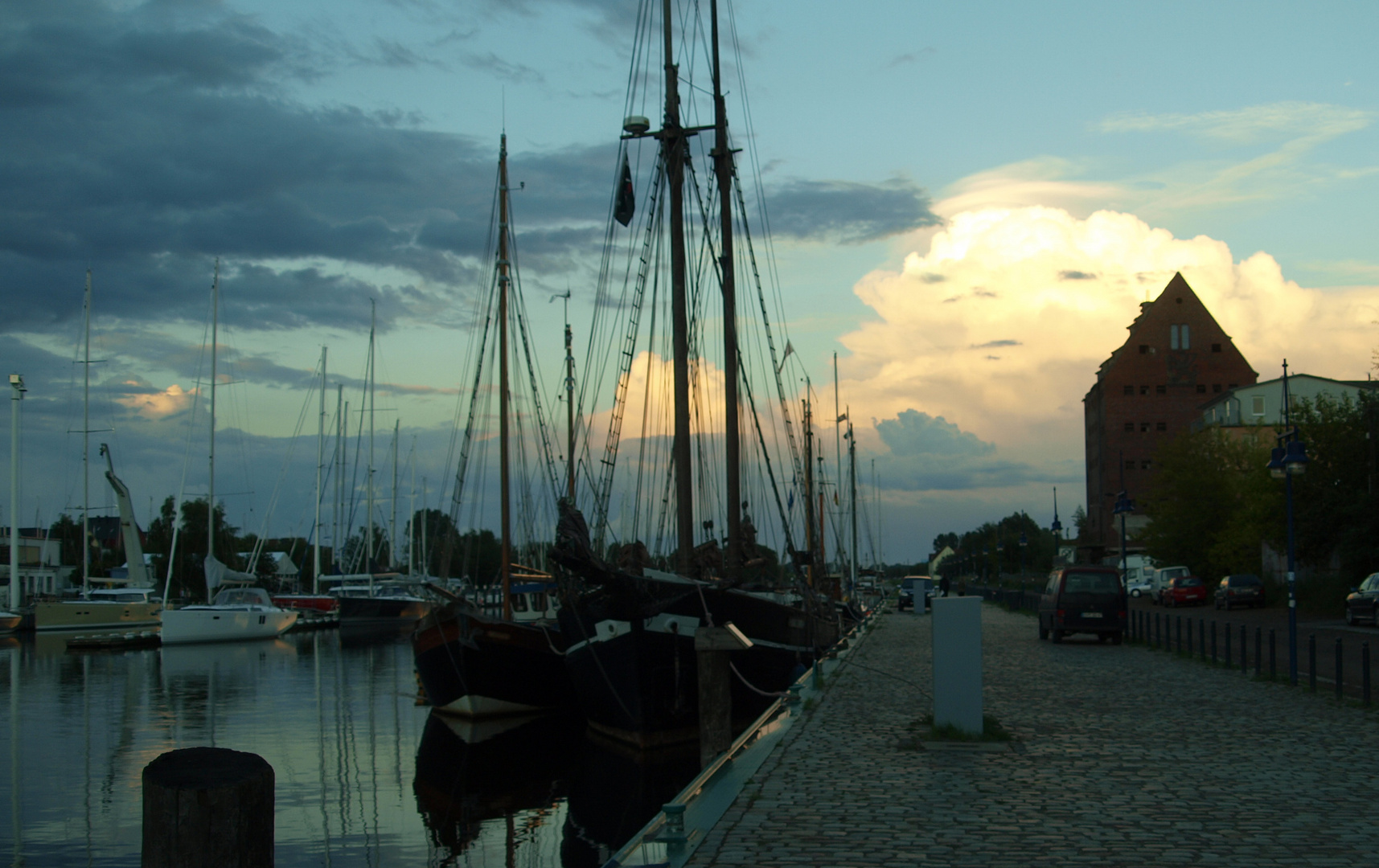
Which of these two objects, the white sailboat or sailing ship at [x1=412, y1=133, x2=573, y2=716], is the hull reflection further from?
the white sailboat

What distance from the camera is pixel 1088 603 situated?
28250 mm

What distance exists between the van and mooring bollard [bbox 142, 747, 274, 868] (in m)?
26.2

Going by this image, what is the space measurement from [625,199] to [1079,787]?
19.2m

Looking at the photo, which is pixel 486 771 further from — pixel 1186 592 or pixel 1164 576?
pixel 1164 576

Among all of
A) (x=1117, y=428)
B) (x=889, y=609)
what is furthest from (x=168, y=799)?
(x=1117, y=428)

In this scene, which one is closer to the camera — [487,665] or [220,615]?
[487,665]

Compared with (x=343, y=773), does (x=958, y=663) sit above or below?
above

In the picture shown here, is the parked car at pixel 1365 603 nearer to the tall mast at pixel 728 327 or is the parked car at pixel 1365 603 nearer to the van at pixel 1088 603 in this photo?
the van at pixel 1088 603

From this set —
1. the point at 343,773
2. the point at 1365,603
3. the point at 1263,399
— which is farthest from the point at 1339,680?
the point at 1263,399

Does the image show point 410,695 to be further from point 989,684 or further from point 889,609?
point 889,609

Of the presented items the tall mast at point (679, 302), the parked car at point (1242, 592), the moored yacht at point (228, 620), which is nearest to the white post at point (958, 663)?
the tall mast at point (679, 302)

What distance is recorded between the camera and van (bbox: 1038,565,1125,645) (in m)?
28.0

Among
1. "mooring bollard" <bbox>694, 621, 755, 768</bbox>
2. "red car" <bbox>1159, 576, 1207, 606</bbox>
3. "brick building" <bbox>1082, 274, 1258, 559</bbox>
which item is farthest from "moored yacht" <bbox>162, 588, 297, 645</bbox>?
"brick building" <bbox>1082, 274, 1258, 559</bbox>

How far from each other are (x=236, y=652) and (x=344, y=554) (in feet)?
110
